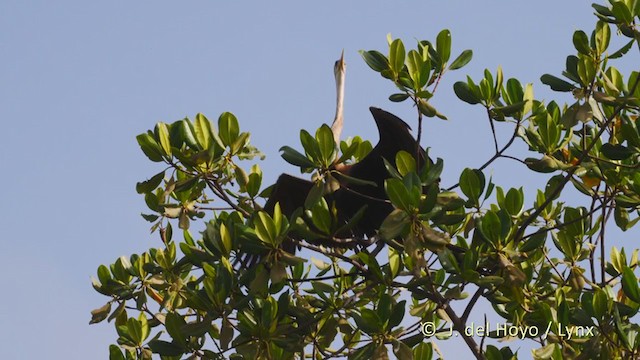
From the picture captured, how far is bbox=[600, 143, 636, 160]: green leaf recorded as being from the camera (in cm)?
560

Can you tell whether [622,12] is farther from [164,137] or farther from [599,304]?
[164,137]

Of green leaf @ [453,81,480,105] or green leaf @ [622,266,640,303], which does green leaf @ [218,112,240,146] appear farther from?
green leaf @ [622,266,640,303]

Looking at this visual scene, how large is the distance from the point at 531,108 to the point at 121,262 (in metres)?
A: 2.58

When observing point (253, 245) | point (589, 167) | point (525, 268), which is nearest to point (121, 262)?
point (253, 245)

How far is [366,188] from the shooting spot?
6637 millimetres

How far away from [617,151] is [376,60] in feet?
4.39

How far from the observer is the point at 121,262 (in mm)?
6488

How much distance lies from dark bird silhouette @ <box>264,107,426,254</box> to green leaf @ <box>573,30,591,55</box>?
1036 millimetres

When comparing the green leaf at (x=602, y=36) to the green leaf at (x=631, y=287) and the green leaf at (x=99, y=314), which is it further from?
the green leaf at (x=99, y=314)

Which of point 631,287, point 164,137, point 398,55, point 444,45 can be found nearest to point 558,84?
point 444,45

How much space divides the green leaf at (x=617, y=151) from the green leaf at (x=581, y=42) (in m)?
0.54

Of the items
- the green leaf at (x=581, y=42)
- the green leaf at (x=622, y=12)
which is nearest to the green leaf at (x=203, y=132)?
the green leaf at (x=581, y=42)

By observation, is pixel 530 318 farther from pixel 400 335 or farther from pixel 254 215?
pixel 254 215

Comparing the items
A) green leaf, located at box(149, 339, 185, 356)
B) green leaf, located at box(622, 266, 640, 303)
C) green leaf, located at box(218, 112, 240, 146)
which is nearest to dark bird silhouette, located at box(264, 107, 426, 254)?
green leaf, located at box(218, 112, 240, 146)
